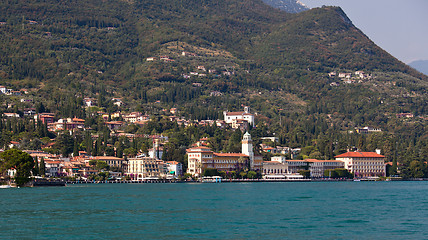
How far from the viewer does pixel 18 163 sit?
109438 mm

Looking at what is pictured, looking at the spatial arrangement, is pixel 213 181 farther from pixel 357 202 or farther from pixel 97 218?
pixel 97 218

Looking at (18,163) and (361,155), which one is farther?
(361,155)

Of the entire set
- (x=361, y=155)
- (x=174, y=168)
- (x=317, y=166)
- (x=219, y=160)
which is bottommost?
(x=174, y=168)

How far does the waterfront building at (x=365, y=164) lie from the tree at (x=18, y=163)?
298 ft

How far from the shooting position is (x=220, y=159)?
538 feet

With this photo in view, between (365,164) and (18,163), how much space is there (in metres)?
95.2

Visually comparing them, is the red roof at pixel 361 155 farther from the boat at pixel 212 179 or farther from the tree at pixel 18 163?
the tree at pixel 18 163

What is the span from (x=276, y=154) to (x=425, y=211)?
113m

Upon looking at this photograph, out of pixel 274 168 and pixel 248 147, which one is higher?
pixel 248 147

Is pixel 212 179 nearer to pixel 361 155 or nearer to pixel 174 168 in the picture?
pixel 174 168

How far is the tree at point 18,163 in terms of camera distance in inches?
4277

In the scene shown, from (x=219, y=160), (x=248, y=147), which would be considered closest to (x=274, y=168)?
(x=248, y=147)

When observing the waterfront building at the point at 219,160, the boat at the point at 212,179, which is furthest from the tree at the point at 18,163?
the waterfront building at the point at 219,160

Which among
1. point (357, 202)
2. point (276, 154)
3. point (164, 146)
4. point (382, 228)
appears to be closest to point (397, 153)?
point (276, 154)
